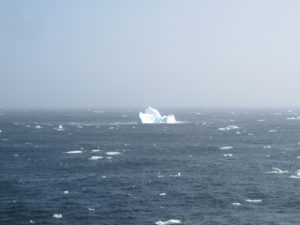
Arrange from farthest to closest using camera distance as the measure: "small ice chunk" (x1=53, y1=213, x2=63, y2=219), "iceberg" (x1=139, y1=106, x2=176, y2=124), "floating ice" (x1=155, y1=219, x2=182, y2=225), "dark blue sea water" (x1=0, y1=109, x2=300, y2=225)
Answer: "iceberg" (x1=139, y1=106, x2=176, y2=124) → "dark blue sea water" (x1=0, y1=109, x2=300, y2=225) → "small ice chunk" (x1=53, y1=213, x2=63, y2=219) → "floating ice" (x1=155, y1=219, x2=182, y2=225)

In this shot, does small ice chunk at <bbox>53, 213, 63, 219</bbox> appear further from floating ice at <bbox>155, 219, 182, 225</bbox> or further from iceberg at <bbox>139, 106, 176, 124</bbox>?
iceberg at <bbox>139, 106, 176, 124</bbox>

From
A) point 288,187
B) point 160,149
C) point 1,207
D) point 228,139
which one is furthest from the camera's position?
point 228,139

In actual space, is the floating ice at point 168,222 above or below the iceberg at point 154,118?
below

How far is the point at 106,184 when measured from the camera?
54688mm

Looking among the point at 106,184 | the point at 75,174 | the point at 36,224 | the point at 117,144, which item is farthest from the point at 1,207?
the point at 117,144

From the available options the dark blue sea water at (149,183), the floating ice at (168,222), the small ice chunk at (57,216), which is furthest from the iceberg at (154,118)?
the floating ice at (168,222)

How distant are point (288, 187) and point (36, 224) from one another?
2856cm

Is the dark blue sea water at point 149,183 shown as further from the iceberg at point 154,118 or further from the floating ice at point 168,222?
the iceberg at point 154,118

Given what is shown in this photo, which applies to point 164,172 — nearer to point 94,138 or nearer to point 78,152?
point 78,152

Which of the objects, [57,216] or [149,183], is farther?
[149,183]

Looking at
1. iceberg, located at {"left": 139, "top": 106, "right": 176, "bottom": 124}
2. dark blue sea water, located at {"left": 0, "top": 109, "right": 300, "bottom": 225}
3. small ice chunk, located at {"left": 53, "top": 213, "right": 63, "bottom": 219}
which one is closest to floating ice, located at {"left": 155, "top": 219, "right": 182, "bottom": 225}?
dark blue sea water, located at {"left": 0, "top": 109, "right": 300, "bottom": 225}

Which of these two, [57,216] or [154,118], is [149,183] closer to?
[57,216]

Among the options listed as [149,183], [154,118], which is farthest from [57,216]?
[154,118]

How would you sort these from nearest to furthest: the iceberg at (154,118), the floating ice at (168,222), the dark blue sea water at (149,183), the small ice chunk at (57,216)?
the floating ice at (168,222), the small ice chunk at (57,216), the dark blue sea water at (149,183), the iceberg at (154,118)
